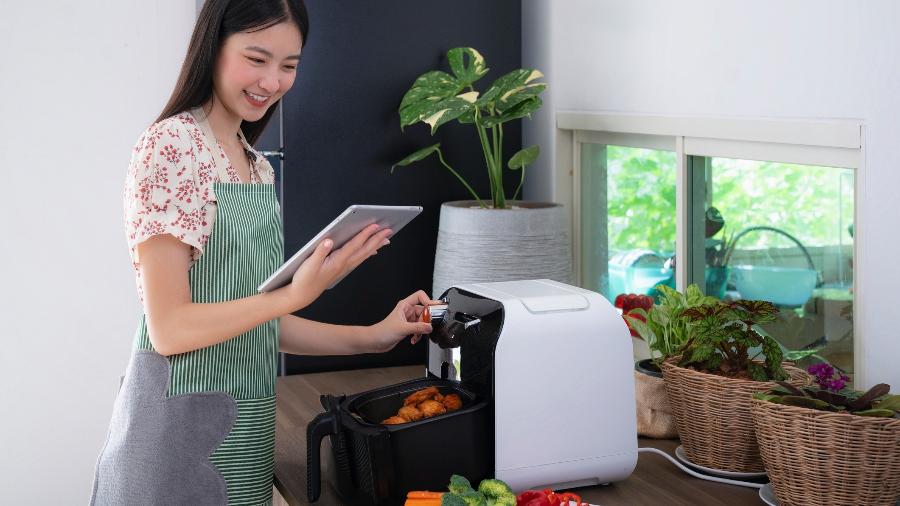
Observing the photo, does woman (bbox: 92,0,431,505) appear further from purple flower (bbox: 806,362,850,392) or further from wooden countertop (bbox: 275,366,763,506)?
purple flower (bbox: 806,362,850,392)

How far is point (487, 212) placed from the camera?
2.36 meters

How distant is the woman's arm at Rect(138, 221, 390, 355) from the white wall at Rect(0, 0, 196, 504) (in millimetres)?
1856

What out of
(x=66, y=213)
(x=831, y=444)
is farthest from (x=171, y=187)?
(x=66, y=213)

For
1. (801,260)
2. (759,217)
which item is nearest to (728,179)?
(759,217)

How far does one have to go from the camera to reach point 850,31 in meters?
1.69

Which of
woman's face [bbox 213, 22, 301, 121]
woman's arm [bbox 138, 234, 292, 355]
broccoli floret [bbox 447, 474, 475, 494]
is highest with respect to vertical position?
woman's face [bbox 213, 22, 301, 121]

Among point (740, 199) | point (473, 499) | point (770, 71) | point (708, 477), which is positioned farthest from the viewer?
point (740, 199)

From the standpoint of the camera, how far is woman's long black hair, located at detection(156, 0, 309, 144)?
1460 mm

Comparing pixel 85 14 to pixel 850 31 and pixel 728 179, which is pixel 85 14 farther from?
pixel 850 31

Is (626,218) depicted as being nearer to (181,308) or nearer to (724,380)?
(724,380)

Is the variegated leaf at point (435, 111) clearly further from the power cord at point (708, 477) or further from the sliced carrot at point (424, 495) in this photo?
the sliced carrot at point (424, 495)

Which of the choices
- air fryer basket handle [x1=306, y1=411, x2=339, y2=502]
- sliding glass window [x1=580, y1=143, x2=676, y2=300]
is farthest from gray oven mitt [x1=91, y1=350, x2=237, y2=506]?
sliding glass window [x1=580, y1=143, x2=676, y2=300]

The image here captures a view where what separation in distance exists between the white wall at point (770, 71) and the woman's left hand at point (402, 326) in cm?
76

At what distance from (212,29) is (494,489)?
30.8 inches
